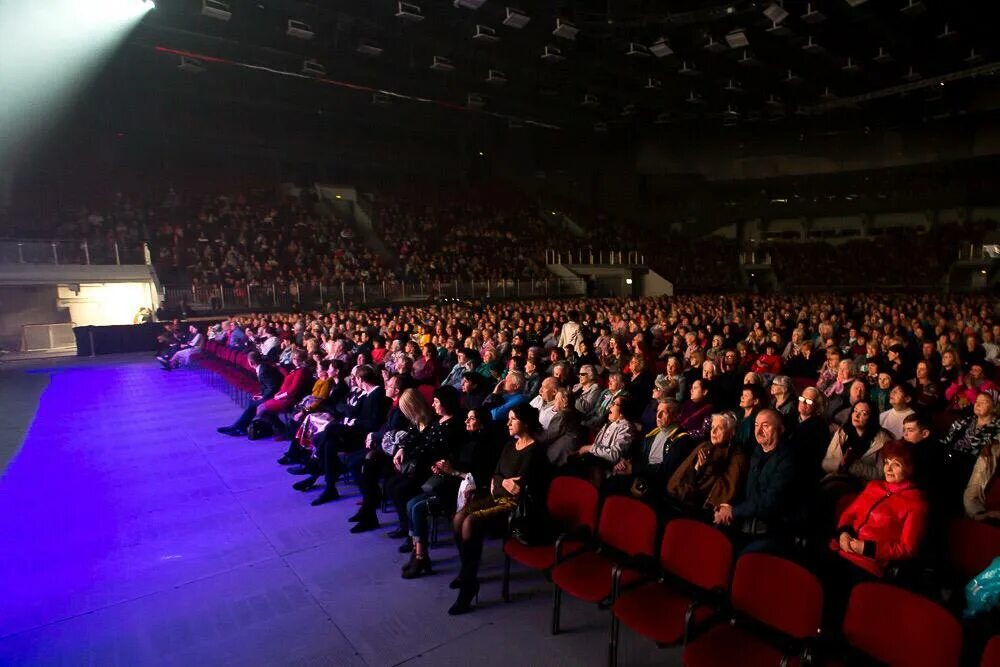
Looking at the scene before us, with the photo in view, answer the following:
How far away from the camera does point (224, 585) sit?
3561mm

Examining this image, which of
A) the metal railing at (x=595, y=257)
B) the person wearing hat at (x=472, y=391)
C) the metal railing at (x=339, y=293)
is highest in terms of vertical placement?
the metal railing at (x=595, y=257)

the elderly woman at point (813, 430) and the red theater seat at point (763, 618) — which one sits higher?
the elderly woman at point (813, 430)

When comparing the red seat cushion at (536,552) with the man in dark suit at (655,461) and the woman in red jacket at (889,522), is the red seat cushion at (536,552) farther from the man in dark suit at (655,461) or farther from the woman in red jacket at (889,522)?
the woman in red jacket at (889,522)

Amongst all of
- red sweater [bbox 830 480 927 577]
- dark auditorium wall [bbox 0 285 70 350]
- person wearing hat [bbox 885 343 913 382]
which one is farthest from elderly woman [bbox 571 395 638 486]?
dark auditorium wall [bbox 0 285 70 350]

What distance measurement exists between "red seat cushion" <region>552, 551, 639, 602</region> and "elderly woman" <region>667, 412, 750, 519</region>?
28.7 inches

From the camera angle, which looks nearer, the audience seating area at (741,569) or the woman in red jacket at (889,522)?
the audience seating area at (741,569)

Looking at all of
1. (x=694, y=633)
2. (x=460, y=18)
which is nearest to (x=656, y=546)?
(x=694, y=633)

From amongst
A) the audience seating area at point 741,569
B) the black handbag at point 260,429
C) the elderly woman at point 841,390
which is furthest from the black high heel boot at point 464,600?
the black handbag at point 260,429

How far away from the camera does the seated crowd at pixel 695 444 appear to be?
2.94 meters

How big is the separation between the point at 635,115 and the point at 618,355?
70.3ft

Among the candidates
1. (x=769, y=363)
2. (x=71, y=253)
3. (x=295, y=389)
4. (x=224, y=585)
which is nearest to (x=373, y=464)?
(x=224, y=585)

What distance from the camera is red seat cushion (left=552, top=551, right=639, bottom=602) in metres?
2.68

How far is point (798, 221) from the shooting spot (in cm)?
3162

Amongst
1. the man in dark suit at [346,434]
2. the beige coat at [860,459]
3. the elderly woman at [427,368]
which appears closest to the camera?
the beige coat at [860,459]
